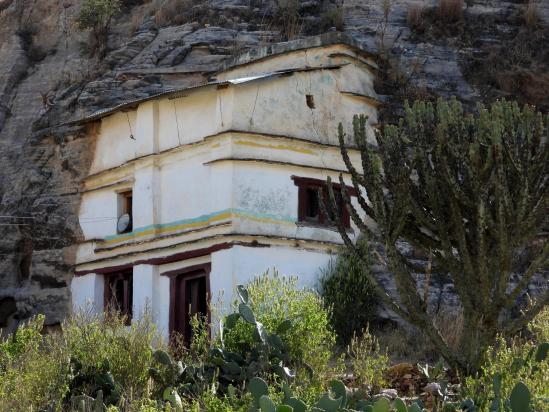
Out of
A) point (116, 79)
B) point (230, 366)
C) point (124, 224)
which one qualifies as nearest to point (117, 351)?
point (230, 366)

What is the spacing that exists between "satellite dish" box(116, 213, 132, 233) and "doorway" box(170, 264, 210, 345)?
2529 millimetres

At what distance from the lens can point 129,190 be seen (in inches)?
1065

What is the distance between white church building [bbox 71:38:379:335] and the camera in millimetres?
24094

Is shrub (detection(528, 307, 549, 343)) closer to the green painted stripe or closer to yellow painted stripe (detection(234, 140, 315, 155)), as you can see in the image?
the green painted stripe

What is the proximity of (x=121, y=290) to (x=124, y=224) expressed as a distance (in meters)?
1.70

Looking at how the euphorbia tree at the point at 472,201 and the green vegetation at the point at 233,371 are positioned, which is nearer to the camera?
the green vegetation at the point at 233,371

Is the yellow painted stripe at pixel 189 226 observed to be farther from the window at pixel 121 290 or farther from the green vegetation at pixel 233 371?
the green vegetation at pixel 233 371

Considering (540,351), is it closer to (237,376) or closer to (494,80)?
(237,376)

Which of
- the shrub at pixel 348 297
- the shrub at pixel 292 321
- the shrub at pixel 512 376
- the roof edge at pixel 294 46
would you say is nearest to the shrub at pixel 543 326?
the shrub at pixel 512 376

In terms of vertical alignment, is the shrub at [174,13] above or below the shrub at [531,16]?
above

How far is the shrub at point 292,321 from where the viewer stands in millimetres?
16156

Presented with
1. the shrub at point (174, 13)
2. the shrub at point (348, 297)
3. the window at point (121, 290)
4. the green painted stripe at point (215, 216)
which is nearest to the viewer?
the shrub at point (348, 297)

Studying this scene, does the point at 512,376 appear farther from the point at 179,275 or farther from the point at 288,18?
the point at 288,18

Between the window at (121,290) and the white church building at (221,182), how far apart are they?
0.13ft
